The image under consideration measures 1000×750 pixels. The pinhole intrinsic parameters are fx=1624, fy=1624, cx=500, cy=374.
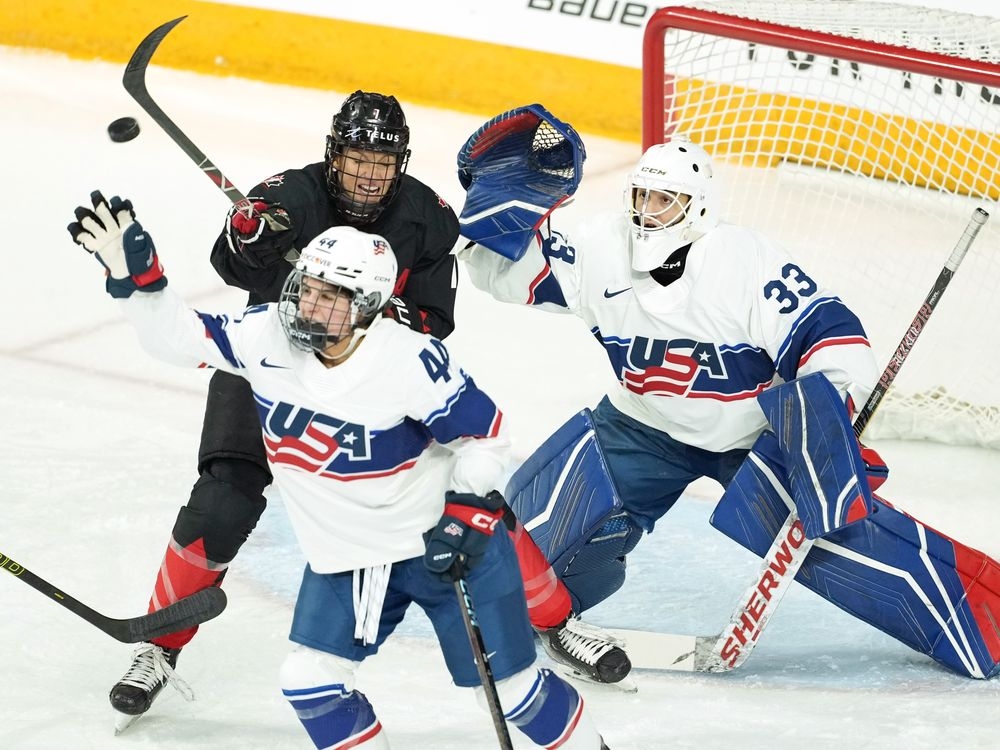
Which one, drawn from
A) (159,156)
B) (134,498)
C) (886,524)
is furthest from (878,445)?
(159,156)

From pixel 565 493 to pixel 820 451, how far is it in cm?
52

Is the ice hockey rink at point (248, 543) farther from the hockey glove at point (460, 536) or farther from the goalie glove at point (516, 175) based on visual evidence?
the goalie glove at point (516, 175)

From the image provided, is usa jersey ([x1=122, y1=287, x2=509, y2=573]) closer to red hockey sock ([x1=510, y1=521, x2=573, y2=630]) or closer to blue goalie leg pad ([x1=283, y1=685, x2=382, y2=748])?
blue goalie leg pad ([x1=283, y1=685, x2=382, y2=748])

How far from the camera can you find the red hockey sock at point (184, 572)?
9.23 feet

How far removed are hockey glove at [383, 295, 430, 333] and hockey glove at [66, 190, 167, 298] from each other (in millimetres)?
505

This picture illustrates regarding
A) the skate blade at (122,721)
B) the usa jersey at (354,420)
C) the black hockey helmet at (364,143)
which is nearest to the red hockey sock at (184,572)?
the skate blade at (122,721)

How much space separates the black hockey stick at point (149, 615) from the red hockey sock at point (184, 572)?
0.05 meters

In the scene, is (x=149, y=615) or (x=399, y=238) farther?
(x=399, y=238)

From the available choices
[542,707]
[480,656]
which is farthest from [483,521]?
[542,707]

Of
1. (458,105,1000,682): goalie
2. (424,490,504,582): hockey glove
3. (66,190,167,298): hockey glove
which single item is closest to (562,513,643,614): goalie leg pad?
(458,105,1000,682): goalie

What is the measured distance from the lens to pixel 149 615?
2.77 metres

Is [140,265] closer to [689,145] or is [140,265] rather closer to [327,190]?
[327,190]

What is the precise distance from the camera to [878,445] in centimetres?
421

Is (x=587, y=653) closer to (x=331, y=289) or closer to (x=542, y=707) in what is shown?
(x=542, y=707)
